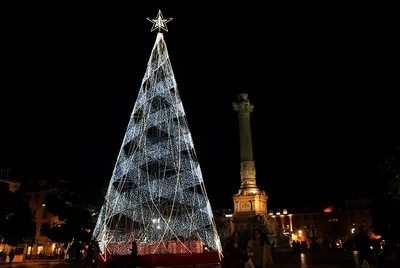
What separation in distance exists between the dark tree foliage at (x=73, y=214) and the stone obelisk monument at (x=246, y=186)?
1859cm

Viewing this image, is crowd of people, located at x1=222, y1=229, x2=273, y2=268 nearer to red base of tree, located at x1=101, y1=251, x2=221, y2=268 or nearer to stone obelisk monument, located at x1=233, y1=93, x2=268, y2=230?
red base of tree, located at x1=101, y1=251, x2=221, y2=268

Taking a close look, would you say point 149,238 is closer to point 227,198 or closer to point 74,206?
point 74,206

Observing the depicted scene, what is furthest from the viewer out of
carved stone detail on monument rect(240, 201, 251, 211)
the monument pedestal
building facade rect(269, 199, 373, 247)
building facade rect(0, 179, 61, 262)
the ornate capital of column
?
building facade rect(269, 199, 373, 247)

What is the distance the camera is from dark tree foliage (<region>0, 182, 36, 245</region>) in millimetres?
31766

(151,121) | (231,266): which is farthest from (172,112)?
(231,266)

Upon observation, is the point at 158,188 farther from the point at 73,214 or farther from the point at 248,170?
the point at 248,170

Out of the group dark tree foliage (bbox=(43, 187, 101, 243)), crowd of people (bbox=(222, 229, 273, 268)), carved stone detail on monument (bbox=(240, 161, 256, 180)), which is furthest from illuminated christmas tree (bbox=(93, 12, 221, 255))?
carved stone detail on monument (bbox=(240, 161, 256, 180))

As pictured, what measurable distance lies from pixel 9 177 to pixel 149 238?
146 feet

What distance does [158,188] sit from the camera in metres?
21.7

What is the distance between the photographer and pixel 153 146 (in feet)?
72.9

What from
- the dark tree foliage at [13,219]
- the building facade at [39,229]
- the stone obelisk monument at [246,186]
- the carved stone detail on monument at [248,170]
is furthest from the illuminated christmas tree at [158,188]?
the carved stone detail on monument at [248,170]

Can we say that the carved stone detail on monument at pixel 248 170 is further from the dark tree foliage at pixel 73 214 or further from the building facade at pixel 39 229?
the building facade at pixel 39 229

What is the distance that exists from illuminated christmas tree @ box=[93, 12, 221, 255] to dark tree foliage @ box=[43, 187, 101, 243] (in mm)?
13977

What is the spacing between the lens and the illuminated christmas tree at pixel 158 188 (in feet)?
70.9
